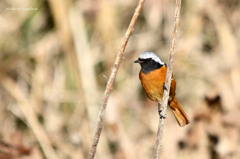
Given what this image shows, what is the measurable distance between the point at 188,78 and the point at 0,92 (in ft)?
9.70

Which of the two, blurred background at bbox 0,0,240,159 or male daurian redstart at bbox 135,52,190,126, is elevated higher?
blurred background at bbox 0,0,240,159

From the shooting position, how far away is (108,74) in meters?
6.24

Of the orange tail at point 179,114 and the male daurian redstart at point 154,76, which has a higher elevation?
the male daurian redstart at point 154,76

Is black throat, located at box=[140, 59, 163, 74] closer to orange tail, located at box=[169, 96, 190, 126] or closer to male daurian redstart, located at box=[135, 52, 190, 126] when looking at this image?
male daurian redstart, located at box=[135, 52, 190, 126]

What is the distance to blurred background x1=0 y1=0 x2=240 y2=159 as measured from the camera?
5.03 meters

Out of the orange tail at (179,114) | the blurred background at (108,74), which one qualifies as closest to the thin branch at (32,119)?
the blurred background at (108,74)

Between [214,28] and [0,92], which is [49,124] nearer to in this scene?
[0,92]

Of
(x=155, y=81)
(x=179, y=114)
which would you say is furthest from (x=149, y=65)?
(x=179, y=114)

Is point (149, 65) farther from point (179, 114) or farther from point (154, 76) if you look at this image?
point (179, 114)

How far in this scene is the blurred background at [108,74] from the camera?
198 inches

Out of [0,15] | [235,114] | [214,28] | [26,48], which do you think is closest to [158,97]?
[235,114]

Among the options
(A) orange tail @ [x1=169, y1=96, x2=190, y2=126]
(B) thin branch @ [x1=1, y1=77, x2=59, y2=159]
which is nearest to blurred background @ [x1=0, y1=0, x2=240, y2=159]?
(B) thin branch @ [x1=1, y1=77, x2=59, y2=159]

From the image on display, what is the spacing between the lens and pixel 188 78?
6895 millimetres

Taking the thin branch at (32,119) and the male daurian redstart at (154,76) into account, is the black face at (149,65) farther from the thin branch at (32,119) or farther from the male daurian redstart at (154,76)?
the thin branch at (32,119)
